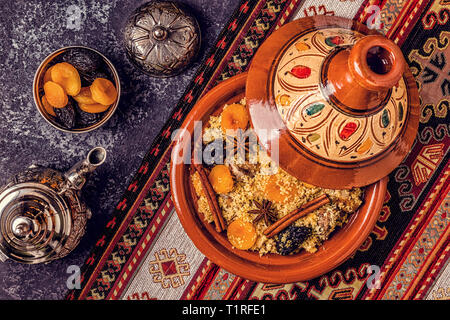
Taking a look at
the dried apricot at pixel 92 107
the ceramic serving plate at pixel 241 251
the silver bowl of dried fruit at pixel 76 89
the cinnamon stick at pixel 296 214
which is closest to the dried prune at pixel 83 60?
the silver bowl of dried fruit at pixel 76 89

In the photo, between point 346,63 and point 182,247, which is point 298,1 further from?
point 182,247

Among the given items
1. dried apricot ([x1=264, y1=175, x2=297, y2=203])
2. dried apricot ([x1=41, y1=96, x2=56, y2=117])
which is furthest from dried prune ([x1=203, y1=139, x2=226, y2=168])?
dried apricot ([x1=41, y1=96, x2=56, y2=117])

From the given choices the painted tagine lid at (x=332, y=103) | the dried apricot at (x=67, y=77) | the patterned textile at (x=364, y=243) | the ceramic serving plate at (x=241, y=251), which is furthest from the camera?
the patterned textile at (x=364, y=243)

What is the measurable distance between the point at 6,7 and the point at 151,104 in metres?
0.66

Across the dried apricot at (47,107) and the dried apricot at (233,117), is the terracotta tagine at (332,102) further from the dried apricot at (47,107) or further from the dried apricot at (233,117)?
the dried apricot at (47,107)

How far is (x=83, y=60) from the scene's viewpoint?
1301 millimetres

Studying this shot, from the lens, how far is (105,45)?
4.79 feet

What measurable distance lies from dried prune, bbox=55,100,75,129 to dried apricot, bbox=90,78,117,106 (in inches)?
3.7

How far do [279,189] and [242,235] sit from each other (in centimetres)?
19

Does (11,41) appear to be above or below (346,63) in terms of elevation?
below

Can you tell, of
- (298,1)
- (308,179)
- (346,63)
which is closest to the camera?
(346,63)

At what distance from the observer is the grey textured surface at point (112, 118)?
145 centimetres

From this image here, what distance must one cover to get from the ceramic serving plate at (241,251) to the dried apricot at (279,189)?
194 mm
